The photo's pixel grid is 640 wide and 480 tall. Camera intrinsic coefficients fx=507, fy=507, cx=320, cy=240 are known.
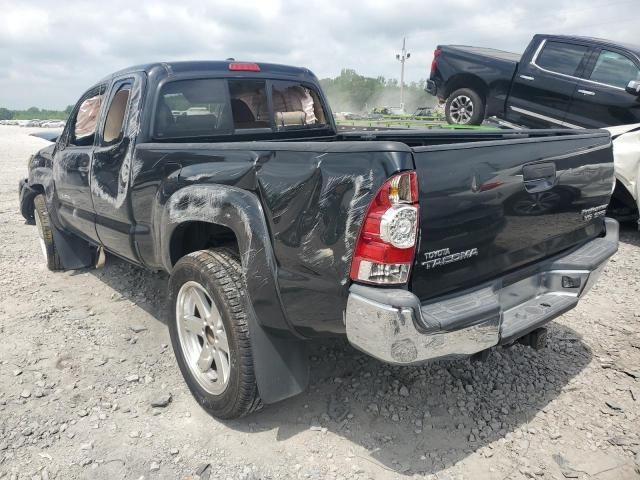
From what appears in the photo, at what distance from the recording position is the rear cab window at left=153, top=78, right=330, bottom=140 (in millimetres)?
3398

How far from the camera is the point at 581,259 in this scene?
8.87 feet

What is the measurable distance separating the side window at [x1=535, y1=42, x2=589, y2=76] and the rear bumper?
6.21 metres

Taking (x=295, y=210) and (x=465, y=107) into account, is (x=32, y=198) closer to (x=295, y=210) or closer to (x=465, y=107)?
(x=295, y=210)

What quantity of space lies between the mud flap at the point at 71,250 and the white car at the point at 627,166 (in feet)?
18.5

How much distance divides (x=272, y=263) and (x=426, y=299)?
0.69 meters

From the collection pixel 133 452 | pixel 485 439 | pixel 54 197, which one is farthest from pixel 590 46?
pixel 133 452

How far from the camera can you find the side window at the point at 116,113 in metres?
3.58

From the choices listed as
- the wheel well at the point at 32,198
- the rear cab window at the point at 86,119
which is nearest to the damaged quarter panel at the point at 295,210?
the rear cab window at the point at 86,119

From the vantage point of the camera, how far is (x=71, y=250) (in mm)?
5137

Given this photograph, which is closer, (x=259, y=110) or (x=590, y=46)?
(x=259, y=110)

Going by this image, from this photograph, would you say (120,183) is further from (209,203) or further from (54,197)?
(54,197)

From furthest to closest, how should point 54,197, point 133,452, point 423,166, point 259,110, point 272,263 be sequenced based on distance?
point 54,197
point 259,110
point 133,452
point 272,263
point 423,166

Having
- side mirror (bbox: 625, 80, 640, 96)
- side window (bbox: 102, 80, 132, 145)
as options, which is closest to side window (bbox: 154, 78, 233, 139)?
side window (bbox: 102, 80, 132, 145)

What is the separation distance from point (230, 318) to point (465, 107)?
306 inches
